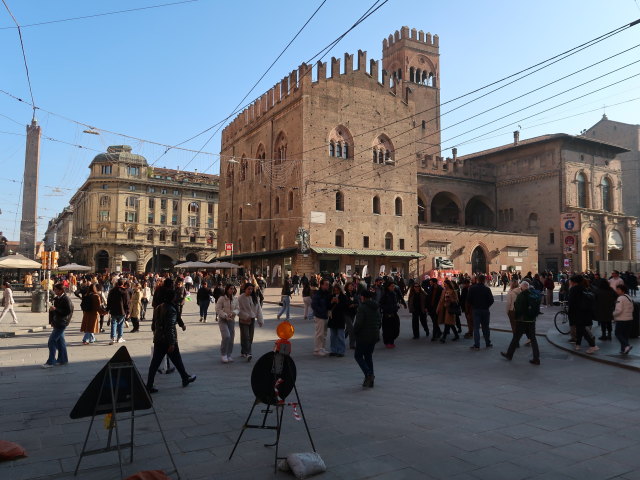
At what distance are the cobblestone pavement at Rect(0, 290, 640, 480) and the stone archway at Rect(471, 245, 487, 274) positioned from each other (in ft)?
115

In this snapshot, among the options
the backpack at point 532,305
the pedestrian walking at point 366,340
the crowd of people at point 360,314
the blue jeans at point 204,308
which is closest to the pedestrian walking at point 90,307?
the crowd of people at point 360,314

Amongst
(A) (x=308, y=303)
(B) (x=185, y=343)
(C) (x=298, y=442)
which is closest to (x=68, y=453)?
(C) (x=298, y=442)

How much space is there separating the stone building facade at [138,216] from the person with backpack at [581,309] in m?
60.4

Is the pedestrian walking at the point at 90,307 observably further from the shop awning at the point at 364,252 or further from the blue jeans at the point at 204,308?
the shop awning at the point at 364,252

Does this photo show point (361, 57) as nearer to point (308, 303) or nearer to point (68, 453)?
point (308, 303)

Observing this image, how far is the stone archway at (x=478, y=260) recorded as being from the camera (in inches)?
1722

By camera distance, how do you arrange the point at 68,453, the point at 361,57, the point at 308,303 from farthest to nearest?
the point at 361,57
the point at 308,303
the point at 68,453

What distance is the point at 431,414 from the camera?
5.78m

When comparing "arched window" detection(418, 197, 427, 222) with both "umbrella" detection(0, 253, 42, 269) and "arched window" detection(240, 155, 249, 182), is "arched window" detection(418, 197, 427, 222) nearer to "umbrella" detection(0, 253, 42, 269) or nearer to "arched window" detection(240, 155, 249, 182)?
"arched window" detection(240, 155, 249, 182)

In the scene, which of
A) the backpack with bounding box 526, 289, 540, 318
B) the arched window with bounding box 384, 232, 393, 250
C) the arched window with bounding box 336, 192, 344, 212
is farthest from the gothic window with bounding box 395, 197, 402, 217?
the backpack with bounding box 526, 289, 540, 318

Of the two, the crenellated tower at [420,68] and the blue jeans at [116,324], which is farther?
the crenellated tower at [420,68]

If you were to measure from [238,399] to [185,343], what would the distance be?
228 inches

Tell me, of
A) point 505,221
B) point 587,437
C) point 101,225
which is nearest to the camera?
point 587,437

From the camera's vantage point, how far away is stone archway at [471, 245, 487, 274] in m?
43.8
